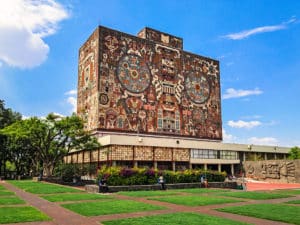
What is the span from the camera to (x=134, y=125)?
1951 inches

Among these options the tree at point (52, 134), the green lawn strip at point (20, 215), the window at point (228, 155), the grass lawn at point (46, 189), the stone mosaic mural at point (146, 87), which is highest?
the stone mosaic mural at point (146, 87)

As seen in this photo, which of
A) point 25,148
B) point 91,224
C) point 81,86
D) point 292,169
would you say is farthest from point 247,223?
point 25,148

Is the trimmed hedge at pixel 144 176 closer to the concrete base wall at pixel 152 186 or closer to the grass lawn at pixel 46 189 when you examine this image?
the concrete base wall at pixel 152 186

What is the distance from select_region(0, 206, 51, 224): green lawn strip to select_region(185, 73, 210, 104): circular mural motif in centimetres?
4802

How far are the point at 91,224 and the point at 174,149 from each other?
36670 mm

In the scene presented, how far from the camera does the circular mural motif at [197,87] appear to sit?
193 feet

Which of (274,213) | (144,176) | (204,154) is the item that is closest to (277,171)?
(204,154)

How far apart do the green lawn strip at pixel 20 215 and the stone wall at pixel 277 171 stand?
35619 mm

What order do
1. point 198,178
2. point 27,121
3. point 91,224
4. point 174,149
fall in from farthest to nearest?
point 174,149, point 27,121, point 198,178, point 91,224

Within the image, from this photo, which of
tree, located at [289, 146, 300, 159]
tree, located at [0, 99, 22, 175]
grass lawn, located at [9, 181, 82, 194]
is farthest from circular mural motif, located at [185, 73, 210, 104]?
grass lawn, located at [9, 181, 82, 194]

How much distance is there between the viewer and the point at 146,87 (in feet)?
172

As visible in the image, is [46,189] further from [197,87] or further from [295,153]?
[295,153]

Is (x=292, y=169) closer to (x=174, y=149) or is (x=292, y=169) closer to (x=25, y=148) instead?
(x=174, y=149)

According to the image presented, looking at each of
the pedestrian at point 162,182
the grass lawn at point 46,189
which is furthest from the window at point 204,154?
the grass lawn at point 46,189
